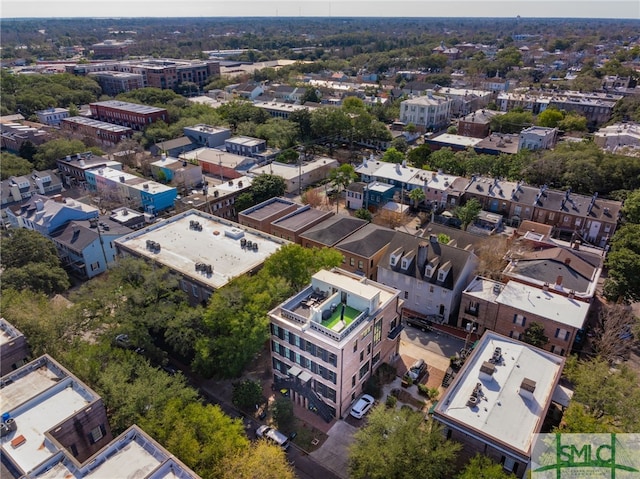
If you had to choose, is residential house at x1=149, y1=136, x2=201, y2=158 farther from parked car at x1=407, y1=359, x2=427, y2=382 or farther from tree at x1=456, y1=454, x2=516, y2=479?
tree at x1=456, y1=454, x2=516, y2=479

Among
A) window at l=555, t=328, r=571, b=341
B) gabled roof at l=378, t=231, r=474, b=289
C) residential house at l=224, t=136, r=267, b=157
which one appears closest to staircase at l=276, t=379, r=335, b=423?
gabled roof at l=378, t=231, r=474, b=289

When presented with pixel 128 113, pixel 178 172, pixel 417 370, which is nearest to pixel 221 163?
pixel 178 172

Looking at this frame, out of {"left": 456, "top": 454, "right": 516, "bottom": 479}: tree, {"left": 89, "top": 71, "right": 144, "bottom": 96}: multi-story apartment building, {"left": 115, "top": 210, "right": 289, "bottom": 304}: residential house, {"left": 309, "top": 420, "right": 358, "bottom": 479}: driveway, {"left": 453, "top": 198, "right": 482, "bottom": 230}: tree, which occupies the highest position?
{"left": 89, "top": 71, "right": 144, "bottom": 96}: multi-story apartment building

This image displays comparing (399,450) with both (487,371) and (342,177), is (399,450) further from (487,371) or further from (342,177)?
(342,177)

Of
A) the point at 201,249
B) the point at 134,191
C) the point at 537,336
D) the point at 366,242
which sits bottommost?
the point at 537,336

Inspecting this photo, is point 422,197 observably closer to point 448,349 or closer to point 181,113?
point 448,349

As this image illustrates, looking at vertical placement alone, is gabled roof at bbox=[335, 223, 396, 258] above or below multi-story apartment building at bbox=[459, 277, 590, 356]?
above
